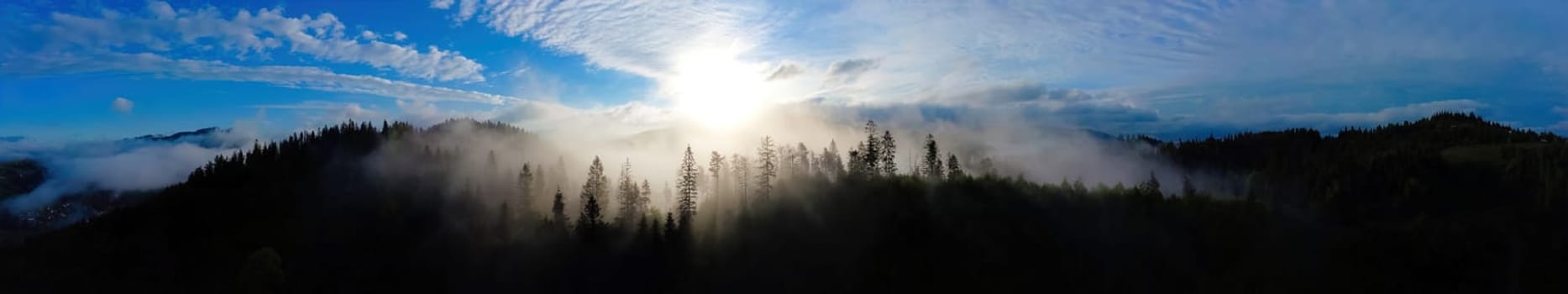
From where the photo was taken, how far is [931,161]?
505 feet

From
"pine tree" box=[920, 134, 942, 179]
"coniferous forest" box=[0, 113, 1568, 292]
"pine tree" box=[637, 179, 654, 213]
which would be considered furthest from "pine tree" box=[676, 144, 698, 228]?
"pine tree" box=[920, 134, 942, 179]

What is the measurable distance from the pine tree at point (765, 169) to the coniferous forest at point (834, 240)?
0.59 m

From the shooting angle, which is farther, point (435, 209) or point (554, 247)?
point (435, 209)

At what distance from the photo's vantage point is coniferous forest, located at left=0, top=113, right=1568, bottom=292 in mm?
116625

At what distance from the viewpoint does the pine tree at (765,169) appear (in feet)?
455

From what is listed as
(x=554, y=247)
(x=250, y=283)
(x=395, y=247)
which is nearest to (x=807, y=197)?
(x=554, y=247)

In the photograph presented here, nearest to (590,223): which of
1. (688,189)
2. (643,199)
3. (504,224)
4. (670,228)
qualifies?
(670,228)

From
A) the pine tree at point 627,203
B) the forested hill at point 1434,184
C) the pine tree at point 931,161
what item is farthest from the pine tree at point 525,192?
the forested hill at point 1434,184

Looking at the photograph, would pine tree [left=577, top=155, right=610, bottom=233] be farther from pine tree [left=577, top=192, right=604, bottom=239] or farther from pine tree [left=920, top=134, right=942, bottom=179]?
pine tree [left=920, top=134, right=942, bottom=179]

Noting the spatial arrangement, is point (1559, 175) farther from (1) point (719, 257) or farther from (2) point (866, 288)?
(1) point (719, 257)

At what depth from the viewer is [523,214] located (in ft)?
490

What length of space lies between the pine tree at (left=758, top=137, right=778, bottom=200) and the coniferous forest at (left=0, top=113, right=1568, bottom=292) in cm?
59

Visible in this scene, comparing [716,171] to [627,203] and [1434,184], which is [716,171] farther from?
[1434,184]

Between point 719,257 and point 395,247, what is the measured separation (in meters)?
65.9
